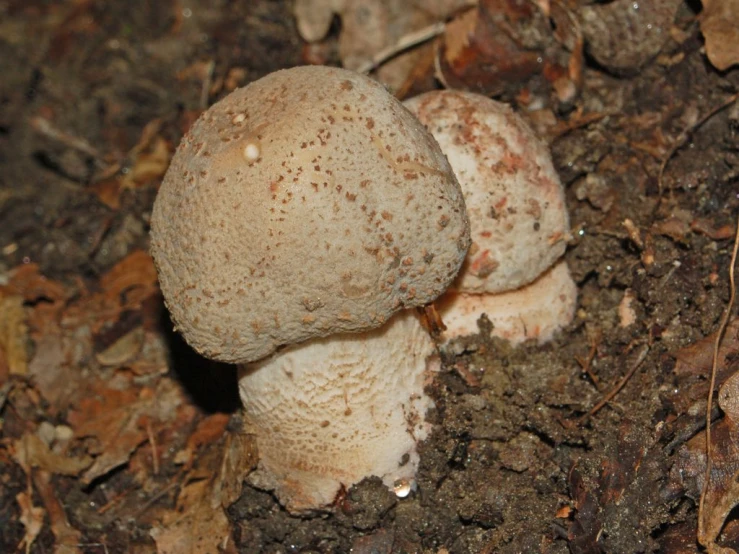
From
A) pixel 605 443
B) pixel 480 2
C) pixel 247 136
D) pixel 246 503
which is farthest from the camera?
pixel 480 2

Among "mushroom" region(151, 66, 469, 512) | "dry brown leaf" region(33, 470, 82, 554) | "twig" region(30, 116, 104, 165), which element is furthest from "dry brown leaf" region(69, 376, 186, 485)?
"twig" region(30, 116, 104, 165)

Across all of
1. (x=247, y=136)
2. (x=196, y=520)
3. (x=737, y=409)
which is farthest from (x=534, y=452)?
(x=247, y=136)

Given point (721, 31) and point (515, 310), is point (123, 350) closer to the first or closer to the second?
point (515, 310)

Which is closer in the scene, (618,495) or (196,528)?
(618,495)

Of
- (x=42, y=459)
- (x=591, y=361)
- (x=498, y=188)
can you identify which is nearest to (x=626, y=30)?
(x=498, y=188)

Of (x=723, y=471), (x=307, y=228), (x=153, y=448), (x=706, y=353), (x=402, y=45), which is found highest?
(x=307, y=228)

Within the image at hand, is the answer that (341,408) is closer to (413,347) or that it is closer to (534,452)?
(413,347)
